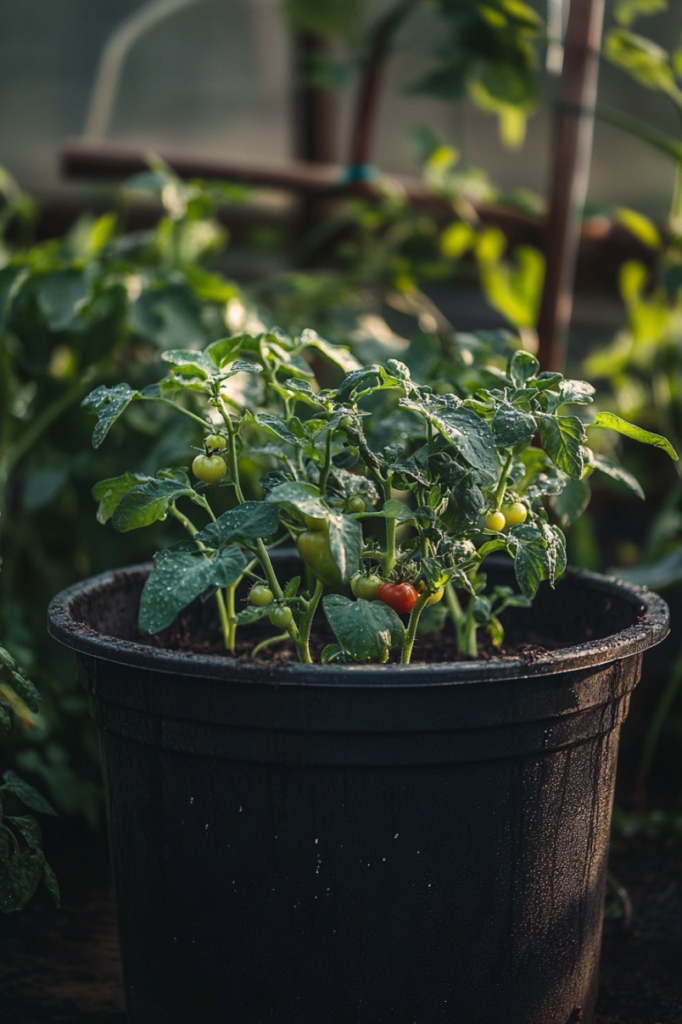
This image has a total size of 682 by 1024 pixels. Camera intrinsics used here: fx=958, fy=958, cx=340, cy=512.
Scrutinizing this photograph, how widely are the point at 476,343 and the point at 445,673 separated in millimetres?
596

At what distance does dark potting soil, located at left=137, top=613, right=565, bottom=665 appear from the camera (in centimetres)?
107

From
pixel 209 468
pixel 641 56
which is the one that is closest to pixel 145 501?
pixel 209 468

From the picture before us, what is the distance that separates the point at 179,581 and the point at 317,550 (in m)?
0.12

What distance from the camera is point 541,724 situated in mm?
812

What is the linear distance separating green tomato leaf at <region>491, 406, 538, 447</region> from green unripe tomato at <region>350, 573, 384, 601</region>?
0.51 ft

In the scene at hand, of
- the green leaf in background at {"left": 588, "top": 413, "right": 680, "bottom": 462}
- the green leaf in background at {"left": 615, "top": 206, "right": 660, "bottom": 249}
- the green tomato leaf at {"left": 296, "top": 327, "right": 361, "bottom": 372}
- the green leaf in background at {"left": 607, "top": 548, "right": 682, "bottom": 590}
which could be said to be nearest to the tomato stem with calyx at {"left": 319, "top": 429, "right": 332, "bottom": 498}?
the green tomato leaf at {"left": 296, "top": 327, "right": 361, "bottom": 372}

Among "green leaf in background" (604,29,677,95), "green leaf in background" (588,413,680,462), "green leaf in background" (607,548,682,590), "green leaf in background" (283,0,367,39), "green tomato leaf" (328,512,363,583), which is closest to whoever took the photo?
"green tomato leaf" (328,512,363,583)

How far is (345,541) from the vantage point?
29.7 inches

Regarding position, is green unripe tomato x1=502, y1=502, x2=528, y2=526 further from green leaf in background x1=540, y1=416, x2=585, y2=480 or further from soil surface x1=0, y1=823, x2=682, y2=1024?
soil surface x1=0, y1=823, x2=682, y2=1024

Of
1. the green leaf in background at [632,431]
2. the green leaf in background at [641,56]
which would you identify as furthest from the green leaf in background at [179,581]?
the green leaf in background at [641,56]

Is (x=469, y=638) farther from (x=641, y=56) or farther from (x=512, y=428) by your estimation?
(x=641, y=56)

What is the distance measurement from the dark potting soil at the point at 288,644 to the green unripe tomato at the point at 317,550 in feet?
0.74

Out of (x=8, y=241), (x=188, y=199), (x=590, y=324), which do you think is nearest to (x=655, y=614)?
(x=188, y=199)

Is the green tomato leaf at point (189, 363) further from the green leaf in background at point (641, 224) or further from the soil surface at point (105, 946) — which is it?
the green leaf in background at point (641, 224)
